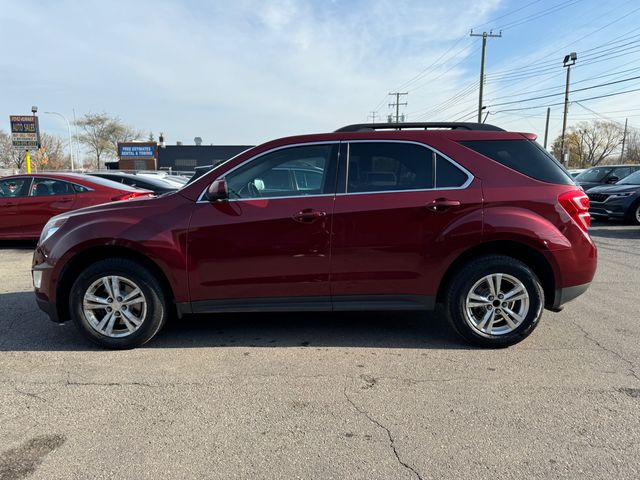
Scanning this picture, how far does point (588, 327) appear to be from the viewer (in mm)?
4328

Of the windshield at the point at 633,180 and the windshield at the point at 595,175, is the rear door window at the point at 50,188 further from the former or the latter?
the windshield at the point at 595,175

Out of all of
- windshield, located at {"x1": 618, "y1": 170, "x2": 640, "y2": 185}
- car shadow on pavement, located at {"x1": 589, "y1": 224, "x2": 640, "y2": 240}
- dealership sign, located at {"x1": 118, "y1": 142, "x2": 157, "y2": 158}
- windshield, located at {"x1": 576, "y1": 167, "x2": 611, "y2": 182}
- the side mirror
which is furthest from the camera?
dealership sign, located at {"x1": 118, "y1": 142, "x2": 157, "y2": 158}

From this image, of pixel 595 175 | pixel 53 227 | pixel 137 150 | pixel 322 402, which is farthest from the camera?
pixel 137 150

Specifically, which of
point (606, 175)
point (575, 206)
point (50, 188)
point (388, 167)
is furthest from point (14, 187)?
point (606, 175)

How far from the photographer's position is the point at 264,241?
12.3 feet

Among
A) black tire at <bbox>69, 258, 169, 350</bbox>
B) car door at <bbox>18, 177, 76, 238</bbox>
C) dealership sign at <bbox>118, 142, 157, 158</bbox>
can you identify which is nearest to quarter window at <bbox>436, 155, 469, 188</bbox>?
black tire at <bbox>69, 258, 169, 350</bbox>

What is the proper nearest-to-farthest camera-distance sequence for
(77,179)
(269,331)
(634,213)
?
(269,331) → (77,179) → (634,213)

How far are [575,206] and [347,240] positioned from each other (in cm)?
195

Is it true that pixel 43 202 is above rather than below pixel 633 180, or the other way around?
below

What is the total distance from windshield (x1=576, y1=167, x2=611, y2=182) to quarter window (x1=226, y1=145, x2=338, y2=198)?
14.7 m

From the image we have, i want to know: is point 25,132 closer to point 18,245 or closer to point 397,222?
point 18,245

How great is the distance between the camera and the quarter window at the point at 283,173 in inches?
152

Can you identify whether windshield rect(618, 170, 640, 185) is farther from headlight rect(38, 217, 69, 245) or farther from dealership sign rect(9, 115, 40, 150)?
dealership sign rect(9, 115, 40, 150)

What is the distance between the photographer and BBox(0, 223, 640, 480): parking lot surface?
7.92 feet
